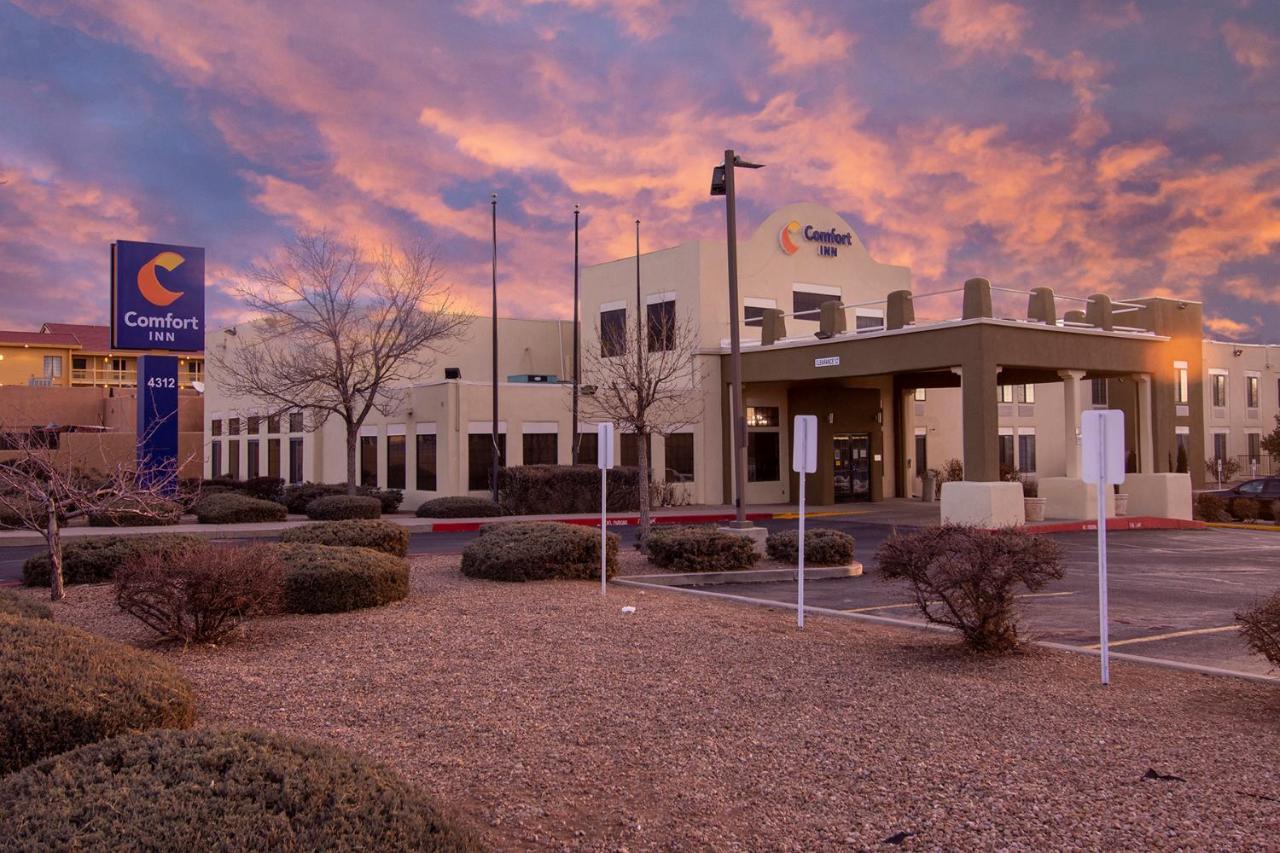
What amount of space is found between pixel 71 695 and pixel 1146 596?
1275 cm

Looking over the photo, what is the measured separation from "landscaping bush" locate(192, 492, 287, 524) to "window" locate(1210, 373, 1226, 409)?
40.3 meters

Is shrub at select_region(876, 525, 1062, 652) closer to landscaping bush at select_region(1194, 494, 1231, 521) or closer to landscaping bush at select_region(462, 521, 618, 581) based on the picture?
landscaping bush at select_region(462, 521, 618, 581)

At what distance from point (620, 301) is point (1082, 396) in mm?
20482

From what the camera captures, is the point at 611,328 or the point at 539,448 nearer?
the point at 539,448

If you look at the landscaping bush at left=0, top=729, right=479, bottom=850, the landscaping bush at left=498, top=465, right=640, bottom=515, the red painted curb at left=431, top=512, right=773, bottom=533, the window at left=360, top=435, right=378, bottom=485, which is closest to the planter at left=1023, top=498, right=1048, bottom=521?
the red painted curb at left=431, top=512, right=773, bottom=533

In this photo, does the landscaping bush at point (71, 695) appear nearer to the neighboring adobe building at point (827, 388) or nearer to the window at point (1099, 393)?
the neighboring adobe building at point (827, 388)

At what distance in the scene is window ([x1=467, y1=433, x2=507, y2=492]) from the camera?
100ft

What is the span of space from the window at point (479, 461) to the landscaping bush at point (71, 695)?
24282 millimetres

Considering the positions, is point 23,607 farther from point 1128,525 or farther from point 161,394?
point 1128,525

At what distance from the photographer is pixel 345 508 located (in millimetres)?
25750

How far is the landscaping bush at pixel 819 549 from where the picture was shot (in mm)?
15719

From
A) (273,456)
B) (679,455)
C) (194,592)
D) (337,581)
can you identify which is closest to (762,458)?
(679,455)

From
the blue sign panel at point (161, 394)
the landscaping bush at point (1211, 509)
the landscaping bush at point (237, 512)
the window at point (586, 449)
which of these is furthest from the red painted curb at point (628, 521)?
the landscaping bush at point (1211, 509)

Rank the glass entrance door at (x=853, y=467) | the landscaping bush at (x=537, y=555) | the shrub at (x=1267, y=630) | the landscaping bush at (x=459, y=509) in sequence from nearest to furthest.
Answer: the shrub at (x=1267, y=630), the landscaping bush at (x=537, y=555), the landscaping bush at (x=459, y=509), the glass entrance door at (x=853, y=467)
